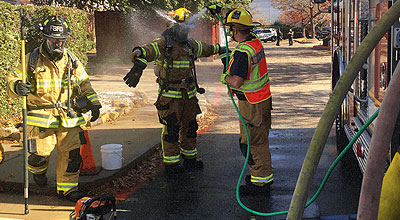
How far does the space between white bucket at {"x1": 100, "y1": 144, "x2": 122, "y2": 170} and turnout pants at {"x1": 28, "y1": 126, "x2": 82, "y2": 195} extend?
711 millimetres

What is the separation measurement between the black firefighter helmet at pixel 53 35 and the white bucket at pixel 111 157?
→ 139 cm

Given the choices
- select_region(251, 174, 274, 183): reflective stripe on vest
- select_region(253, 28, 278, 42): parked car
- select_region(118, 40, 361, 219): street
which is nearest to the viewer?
select_region(118, 40, 361, 219): street

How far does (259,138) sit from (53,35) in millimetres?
2379

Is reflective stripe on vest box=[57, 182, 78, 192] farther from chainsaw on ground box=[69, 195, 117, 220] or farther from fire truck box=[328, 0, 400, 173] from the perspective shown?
fire truck box=[328, 0, 400, 173]

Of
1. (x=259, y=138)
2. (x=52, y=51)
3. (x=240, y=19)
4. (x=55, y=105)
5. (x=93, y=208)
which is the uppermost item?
(x=240, y=19)

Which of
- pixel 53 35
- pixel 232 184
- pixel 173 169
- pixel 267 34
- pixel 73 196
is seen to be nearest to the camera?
pixel 53 35

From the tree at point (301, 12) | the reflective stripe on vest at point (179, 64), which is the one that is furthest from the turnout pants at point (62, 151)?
the tree at point (301, 12)

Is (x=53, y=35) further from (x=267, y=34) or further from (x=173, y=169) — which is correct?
(x=267, y=34)

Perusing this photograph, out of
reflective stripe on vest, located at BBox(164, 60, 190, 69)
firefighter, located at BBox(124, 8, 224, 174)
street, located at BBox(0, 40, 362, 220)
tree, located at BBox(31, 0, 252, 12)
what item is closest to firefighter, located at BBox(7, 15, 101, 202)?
street, located at BBox(0, 40, 362, 220)

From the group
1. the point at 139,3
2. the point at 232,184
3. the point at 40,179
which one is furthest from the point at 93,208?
the point at 139,3

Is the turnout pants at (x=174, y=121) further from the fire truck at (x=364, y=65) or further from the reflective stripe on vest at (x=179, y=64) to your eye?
the fire truck at (x=364, y=65)

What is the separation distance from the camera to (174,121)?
6605 mm

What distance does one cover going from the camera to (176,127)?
663 centimetres

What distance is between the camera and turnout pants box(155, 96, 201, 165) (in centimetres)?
659
